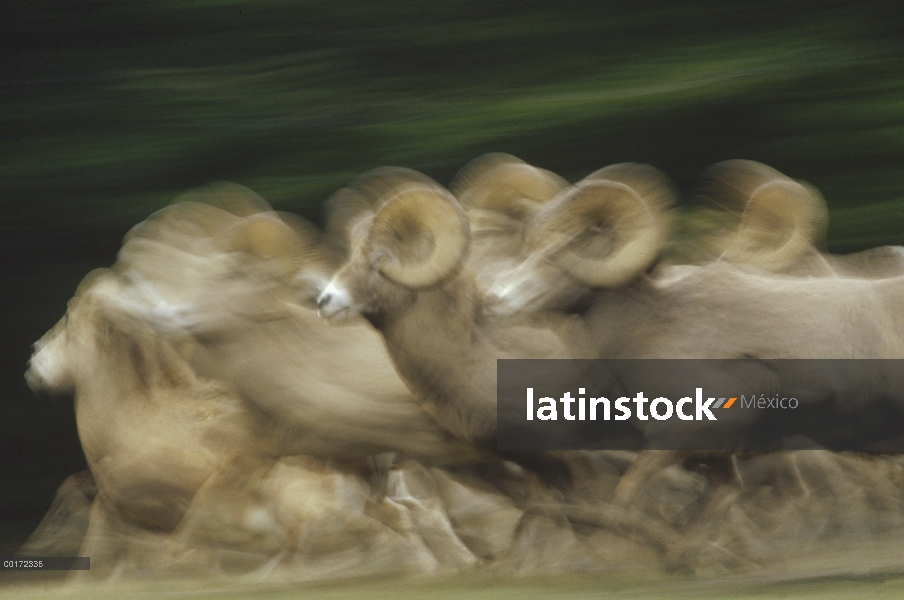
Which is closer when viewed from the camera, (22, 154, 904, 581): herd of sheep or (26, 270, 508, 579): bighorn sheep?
(22, 154, 904, 581): herd of sheep

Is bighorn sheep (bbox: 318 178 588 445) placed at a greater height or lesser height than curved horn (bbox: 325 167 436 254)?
lesser

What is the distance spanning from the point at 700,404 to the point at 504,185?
3.73 ft

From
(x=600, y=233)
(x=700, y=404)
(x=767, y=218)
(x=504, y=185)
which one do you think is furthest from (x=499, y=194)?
(x=700, y=404)

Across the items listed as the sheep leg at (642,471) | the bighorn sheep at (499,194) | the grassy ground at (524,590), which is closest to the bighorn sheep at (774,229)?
the bighorn sheep at (499,194)

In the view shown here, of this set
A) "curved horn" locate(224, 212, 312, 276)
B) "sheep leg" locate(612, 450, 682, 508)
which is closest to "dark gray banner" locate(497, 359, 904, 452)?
"sheep leg" locate(612, 450, 682, 508)

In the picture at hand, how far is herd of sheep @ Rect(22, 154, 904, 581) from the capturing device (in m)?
4.04

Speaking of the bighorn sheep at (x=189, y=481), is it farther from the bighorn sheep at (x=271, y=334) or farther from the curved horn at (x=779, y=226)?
the curved horn at (x=779, y=226)

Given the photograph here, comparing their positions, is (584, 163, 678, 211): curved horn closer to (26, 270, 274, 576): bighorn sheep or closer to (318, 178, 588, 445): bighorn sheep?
(318, 178, 588, 445): bighorn sheep

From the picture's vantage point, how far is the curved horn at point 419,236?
13.2ft

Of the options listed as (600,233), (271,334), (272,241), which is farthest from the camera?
(271,334)

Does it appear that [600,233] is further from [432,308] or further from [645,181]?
[432,308]

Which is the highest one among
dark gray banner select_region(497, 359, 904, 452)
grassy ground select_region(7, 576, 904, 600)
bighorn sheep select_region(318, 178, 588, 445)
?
bighorn sheep select_region(318, 178, 588, 445)

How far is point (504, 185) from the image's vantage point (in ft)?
15.4

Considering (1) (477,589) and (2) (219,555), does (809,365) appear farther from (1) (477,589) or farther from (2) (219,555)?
(2) (219,555)
